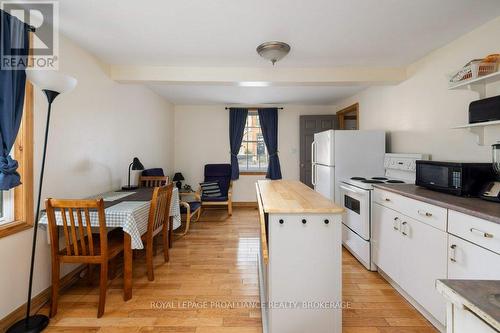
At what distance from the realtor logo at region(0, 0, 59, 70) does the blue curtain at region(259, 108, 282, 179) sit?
369cm

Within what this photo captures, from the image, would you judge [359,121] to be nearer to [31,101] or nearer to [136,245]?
[136,245]

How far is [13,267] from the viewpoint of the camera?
168cm

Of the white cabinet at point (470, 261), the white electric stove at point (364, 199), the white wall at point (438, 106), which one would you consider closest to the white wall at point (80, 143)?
the white electric stove at point (364, 199)

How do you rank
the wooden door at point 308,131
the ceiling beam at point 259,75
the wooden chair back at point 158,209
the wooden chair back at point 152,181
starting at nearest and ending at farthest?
the wooden chair back at point 158,209 → the ceiling beam at point 259,75 → the wooden chair back at point 152,181 → the wooden door at point 308,131

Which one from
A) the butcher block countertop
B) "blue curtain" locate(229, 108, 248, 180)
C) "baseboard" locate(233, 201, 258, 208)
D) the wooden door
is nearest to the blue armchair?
"blue curtain" locate(229, 108, 248, 180)

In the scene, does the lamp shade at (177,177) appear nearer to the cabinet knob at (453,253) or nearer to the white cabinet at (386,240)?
the white cabinet at (386,240)

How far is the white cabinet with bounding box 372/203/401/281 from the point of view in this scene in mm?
2035

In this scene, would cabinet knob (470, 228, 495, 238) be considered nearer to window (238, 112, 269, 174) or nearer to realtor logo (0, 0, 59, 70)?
realtor logo (0, 0, 59, 70)

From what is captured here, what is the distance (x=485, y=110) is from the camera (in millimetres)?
1718

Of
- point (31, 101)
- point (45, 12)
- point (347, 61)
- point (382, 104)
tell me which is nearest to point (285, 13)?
point (347, 61)

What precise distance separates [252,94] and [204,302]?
3.38 metres

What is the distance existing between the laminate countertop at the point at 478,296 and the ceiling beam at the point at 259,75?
8.69 feet

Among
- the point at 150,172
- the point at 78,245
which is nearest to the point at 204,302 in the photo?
the point at 78,245

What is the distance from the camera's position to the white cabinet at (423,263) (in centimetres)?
158
